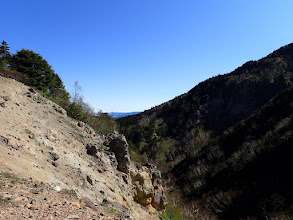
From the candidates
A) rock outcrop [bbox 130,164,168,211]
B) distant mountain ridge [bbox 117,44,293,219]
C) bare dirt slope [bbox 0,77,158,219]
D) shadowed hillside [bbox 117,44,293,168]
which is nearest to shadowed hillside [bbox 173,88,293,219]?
distant mountain ridge [bbox 117,44,293,219]

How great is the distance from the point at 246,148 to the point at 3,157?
4767cm

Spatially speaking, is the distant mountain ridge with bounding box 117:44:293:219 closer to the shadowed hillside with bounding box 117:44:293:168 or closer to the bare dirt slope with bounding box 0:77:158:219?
the shadowed hillside with bounding box 117:44:293:168

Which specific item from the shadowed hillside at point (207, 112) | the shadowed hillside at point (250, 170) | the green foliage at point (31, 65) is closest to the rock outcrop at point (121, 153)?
the green foliage at point (31, 65)

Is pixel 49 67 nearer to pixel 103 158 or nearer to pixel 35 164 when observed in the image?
pixel 103 158

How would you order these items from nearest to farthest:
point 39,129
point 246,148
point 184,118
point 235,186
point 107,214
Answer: point 107,214
point 39,129
point 235,186
point 246,148
point 184,118

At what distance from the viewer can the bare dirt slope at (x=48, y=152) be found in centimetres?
743

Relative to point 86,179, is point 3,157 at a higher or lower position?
higher

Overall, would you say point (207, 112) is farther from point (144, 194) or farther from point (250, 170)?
point (144, 194)

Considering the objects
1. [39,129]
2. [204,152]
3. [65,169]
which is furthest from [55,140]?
[204,152]

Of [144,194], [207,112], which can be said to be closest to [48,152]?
[144,194]

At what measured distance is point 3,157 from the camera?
6613 millimetres

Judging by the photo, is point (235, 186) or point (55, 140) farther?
point (235, 186)

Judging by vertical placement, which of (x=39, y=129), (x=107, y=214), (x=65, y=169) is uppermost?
(x=39, y=129)

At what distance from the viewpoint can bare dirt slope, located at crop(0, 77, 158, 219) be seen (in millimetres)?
7426
